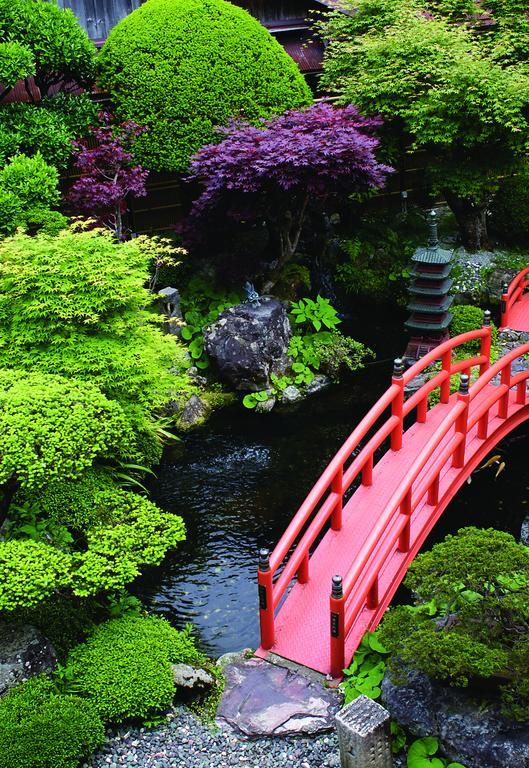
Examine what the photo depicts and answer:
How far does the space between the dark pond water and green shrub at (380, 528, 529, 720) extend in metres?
2.88

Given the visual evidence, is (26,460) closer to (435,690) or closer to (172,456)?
(435,690)

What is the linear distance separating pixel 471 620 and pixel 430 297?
9.04 m

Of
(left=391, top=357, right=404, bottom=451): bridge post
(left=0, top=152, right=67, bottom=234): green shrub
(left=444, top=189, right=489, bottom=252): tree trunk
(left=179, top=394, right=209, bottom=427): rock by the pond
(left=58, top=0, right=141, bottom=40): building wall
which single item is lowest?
(left=179, top=394, right=209, bottom=427): rock by the pond

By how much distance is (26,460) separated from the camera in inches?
295

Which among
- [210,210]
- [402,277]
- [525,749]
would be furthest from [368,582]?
[402,277]

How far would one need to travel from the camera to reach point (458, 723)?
6.57 meters

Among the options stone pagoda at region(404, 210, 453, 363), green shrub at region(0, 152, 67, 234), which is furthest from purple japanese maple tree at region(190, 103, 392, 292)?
green shrub at region(0, 152, 67, 234)

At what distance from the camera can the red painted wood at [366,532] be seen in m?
7.89

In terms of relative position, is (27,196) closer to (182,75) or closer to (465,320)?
(182,75)

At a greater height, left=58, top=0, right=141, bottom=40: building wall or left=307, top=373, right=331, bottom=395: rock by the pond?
left=58, top=0, right=141, bottom=40: building wall

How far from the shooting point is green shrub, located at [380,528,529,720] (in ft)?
20.8

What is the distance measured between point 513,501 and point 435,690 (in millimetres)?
6003

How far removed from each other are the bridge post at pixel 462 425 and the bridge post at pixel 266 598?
3386 mm

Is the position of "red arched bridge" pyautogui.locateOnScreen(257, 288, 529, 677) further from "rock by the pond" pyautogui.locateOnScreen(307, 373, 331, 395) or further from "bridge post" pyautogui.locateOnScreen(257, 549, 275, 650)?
"rock by the pond" pyautogui.locateOnScreen(307, 373, 331, 395)
